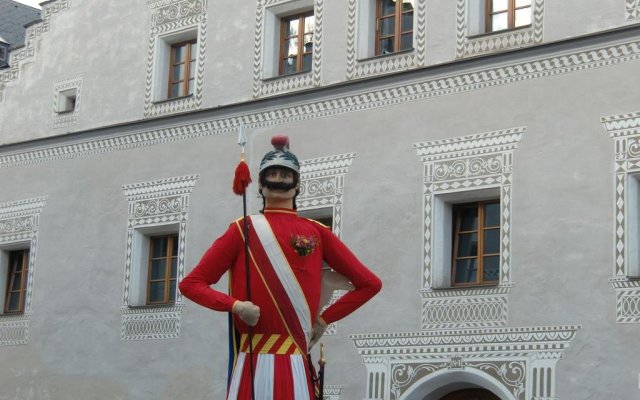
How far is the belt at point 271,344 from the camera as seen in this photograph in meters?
8.38

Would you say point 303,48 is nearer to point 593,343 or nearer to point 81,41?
point 81,41

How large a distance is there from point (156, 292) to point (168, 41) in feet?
13.0

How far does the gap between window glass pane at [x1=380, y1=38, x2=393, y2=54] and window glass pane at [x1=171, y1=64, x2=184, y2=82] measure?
13.1 feet

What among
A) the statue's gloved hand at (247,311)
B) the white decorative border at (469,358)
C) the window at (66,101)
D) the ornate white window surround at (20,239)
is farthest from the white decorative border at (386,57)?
the statue's gloved hand at (247,311)

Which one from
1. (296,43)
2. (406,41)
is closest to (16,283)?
(296,43)

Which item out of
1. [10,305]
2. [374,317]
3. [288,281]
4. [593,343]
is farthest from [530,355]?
[10,305]

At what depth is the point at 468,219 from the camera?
17609mm

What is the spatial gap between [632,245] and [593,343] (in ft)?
3.85

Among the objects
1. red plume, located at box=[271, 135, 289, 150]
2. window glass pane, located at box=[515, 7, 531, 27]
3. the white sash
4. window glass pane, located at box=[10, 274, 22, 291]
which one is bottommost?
the white sash

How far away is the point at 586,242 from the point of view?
16016 mm

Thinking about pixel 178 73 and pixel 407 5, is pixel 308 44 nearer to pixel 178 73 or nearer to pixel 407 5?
pixel 407 5

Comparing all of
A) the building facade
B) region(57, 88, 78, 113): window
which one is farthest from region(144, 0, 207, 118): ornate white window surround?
region(57, 88, 78, 113): window

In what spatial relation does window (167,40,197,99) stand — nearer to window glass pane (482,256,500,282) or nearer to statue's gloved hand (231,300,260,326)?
window glass pane (482,256,500,282)

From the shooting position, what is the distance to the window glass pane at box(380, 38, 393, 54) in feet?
62.1
